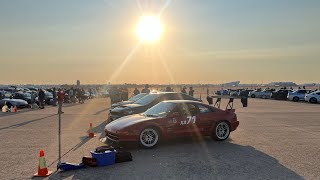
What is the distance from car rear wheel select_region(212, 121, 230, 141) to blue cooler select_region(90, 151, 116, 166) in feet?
13.6

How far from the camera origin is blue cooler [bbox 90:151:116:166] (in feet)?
24.8

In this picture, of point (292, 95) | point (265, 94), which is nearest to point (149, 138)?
point (292, 95)

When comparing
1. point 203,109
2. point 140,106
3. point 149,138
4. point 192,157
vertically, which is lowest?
point 192,157

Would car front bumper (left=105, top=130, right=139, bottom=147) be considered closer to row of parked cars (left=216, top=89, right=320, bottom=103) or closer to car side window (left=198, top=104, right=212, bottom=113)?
car side window (left=198, top=104, right=212, bottom=113)

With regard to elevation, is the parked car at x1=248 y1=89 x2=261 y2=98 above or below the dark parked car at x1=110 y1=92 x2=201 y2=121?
below

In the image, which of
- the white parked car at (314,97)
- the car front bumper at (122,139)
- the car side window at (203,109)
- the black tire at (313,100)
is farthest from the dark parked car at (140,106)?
the black tire at (313,100)

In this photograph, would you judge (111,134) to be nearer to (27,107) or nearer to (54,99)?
(27,107)

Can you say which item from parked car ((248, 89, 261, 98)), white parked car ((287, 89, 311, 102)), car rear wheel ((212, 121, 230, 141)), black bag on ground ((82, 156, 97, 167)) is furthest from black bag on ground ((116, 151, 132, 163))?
parked car ((248, 89, 261, 98))

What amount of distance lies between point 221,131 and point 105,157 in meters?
4.68

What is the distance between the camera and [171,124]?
10062mm

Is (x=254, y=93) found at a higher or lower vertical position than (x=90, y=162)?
higher

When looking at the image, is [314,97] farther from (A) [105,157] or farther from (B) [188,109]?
(A) [105,157]

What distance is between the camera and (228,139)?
448 inches

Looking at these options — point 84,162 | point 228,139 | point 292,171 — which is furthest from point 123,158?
point 228,139
